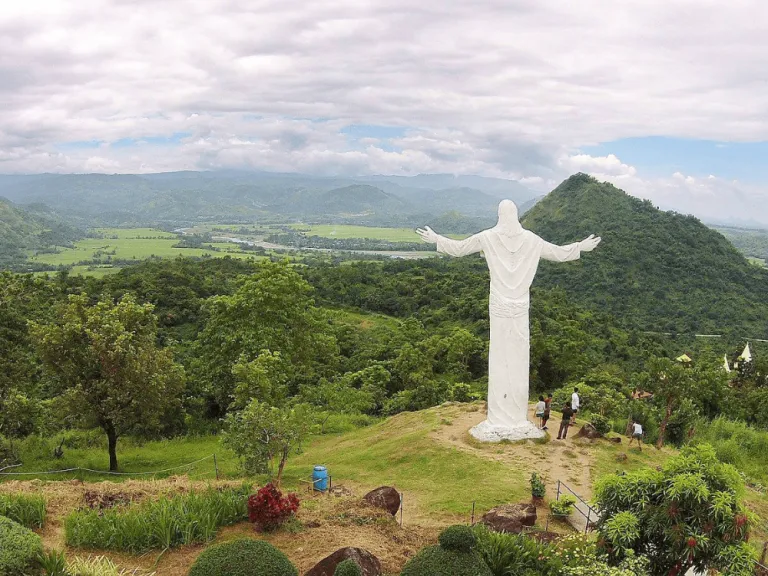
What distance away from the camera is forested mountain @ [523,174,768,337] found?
192 ft

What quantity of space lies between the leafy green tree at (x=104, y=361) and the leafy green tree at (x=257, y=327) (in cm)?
501

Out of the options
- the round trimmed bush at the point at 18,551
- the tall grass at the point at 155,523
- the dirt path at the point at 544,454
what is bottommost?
the dirt path at the point at 544,454

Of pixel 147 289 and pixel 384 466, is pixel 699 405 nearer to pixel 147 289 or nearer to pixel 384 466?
pixel 384 466

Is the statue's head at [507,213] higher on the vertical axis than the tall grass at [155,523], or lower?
higher

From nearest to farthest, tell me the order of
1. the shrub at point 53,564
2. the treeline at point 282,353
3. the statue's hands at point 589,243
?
the shrub at point 53,564
the statue's hands at point 589,243
the treeline at point 282,353

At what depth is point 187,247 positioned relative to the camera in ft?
512

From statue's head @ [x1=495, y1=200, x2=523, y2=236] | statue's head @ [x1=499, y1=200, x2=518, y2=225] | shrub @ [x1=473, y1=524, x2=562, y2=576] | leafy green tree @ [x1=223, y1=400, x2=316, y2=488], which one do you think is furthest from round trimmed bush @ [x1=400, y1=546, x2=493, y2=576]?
statue's head @ [x1=499, y1=200, x2=518, y2=225]

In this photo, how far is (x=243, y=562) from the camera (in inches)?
271

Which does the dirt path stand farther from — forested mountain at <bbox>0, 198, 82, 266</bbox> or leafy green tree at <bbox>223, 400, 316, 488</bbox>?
forested mountain at <bbox>0, 198, 82, 266</bbox>

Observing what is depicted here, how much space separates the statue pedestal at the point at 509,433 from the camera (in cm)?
1545

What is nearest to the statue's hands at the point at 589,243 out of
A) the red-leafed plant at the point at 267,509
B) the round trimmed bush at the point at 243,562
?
the red-leafed plant at the point at 267,509

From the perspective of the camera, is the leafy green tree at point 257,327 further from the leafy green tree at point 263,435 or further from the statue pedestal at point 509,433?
the leafy green tree at point 263,435

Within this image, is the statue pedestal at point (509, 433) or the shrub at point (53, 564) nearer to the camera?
the shrub at point (53, 564)

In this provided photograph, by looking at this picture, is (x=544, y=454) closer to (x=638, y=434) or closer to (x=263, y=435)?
(x=638, y=434)
